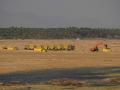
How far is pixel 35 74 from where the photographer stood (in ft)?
155

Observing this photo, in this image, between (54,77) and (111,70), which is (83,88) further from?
(111,70)

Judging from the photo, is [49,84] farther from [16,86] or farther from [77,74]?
[77,74]

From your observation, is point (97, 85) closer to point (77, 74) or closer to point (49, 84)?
point (49, 84)

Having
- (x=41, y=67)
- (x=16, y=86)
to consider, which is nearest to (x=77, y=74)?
(x=41, y=67)

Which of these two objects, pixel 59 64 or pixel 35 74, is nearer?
pixel 35 74

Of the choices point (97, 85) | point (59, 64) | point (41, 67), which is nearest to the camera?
point (97, 85)

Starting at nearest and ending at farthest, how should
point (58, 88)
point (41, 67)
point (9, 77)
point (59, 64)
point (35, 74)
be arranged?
point (58, 88), point (9, 77), point (35, 74), point (41, 67), point (59, 64)

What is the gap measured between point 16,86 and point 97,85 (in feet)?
17.1

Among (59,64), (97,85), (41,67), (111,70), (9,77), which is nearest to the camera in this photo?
(97,85)

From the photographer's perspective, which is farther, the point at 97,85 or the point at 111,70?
the point at 111,70

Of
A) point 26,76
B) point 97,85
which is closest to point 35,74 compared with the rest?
point 26,76

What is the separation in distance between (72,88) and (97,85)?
9.37 ft

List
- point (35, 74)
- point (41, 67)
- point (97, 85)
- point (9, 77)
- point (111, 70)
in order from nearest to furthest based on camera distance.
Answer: point (97, 85) → point (9, 77) → point (35, 74) → point (111, 70) → point (41, 67)

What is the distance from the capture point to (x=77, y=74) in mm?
47500
